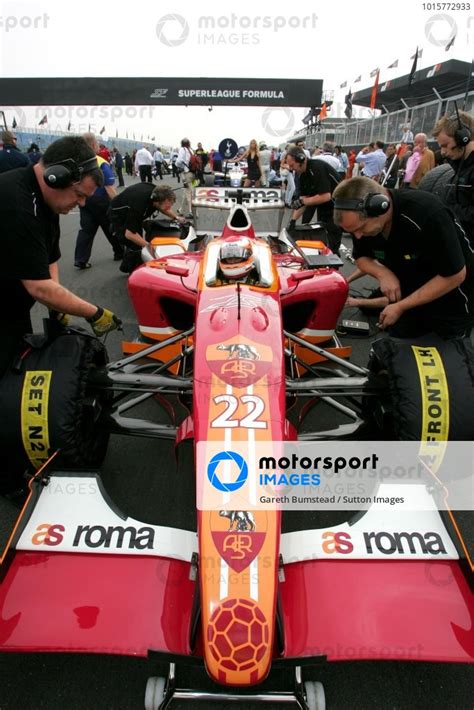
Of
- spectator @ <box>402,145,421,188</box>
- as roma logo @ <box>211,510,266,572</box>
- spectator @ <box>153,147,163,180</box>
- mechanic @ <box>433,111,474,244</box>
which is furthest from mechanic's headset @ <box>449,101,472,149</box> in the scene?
spectator @ <box>153,147,163,180</box>

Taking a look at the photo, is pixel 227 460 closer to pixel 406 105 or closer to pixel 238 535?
pixel 238 535

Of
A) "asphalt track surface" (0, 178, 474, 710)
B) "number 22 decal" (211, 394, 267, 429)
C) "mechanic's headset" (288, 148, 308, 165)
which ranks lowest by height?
"asphalt track surface" (0, 178, 474, 710)

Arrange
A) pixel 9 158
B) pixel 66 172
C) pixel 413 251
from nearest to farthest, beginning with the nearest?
1. pixel 66 172
2. pixel 413 251
3. pixel 9 158

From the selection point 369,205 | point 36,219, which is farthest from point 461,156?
point 36,219

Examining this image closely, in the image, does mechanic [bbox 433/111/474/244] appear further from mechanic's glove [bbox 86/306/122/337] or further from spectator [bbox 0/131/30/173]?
spectator [bbox 0/131/30/173]

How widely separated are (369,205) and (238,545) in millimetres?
1896

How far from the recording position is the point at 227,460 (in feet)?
5.86

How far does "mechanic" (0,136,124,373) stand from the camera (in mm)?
2205

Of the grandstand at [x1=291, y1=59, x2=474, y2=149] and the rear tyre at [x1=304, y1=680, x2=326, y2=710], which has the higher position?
the grandstand at [x1=291, y1=59, x2=474, y2=149]

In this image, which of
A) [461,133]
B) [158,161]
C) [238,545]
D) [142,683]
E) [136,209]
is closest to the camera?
[238,545]

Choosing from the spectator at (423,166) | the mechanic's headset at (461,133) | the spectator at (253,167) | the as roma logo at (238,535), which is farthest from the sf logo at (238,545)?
the spectator at (253,167)

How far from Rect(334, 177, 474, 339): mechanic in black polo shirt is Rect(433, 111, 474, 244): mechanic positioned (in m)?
1.12

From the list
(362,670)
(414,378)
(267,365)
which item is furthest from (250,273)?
(362,670)

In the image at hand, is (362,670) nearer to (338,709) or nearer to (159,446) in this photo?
(338,709)
